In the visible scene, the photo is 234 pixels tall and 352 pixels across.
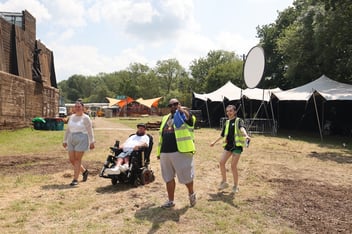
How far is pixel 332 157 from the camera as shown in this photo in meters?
10.5

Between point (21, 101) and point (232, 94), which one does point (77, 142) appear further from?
point (232, 94)

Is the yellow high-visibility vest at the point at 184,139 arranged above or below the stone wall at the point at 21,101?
below

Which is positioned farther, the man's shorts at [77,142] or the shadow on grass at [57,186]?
the man's shorts at [77,142]

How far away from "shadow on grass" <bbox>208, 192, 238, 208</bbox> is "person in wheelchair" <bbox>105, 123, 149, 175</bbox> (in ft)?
5.30

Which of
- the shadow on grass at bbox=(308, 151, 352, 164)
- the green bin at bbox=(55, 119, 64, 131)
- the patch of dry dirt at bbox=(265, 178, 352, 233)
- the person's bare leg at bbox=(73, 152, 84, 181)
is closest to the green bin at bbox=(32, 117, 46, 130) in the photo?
the green bin at bbox=(55, 119, 64, 131)

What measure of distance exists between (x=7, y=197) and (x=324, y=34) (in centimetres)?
2013

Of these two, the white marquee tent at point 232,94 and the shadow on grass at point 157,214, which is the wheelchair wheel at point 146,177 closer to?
the shadow on grass at point 157,214

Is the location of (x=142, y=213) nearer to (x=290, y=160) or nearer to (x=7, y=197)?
(x=7, y=197)

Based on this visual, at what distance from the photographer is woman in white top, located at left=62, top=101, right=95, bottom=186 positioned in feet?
21.4

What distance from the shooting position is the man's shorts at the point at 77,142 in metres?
6.54

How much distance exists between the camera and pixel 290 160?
32.1 feet

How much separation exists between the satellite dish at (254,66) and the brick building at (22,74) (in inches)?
430

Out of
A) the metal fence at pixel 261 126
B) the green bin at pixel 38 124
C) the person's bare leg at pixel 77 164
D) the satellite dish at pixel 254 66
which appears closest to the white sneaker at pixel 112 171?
the person's bare leg at pixel 77 164

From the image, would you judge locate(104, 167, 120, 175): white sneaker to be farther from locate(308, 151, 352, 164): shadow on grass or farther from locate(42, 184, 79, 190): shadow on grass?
locate(308, 151, 352, 164): shadow on grass
